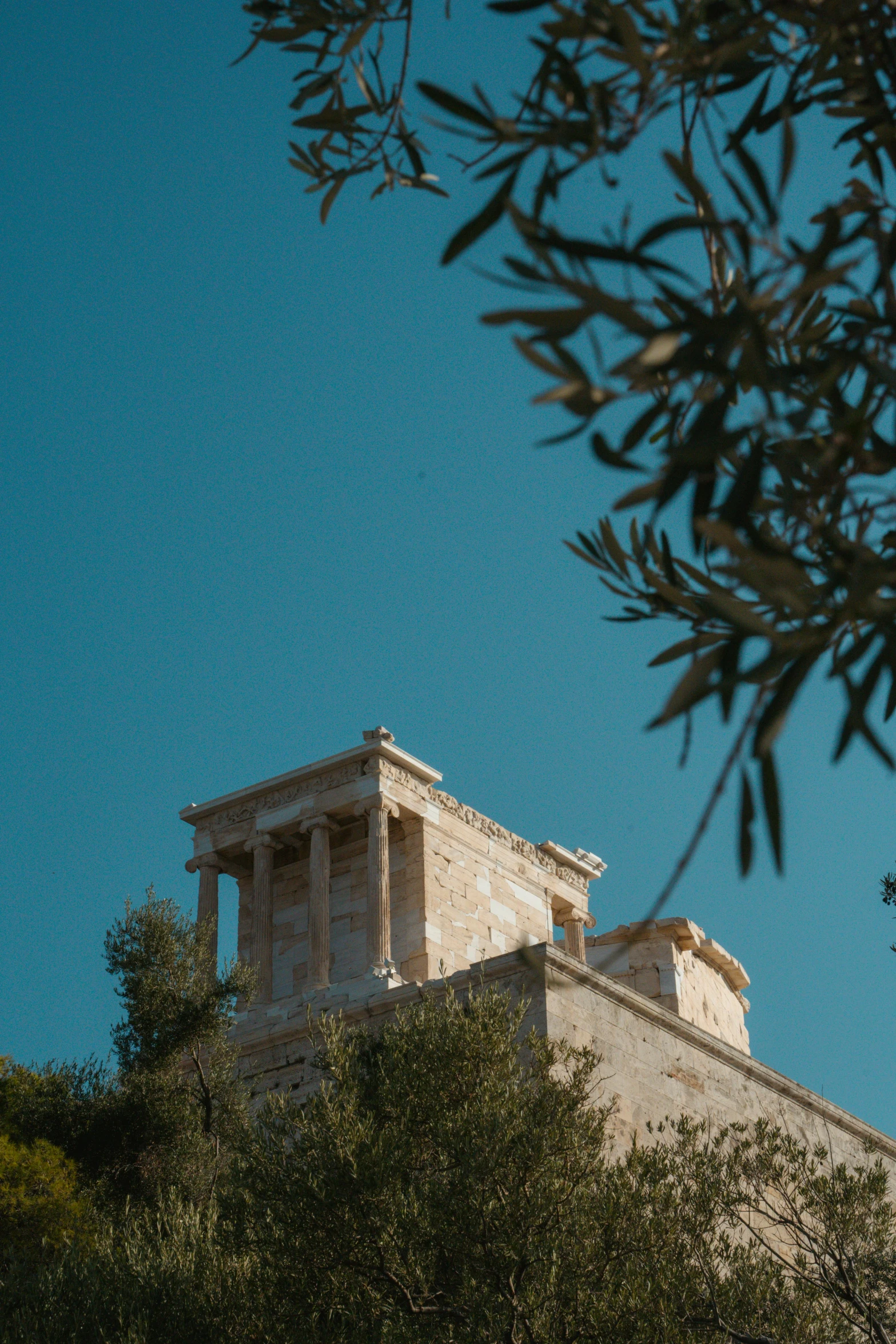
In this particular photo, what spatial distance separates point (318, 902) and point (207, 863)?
2487 mm

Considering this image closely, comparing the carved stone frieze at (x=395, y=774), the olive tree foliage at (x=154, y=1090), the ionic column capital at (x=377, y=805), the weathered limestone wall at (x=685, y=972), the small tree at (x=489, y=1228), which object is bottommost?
the small tree at (x=489, y=1228)

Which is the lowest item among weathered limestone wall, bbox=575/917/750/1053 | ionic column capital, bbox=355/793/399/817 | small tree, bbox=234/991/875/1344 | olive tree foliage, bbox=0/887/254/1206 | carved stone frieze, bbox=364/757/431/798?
small tree, bbox=234/991/875/1344

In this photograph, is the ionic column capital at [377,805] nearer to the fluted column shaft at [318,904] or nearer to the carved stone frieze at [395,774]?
the carved stone frieze at [395,774]

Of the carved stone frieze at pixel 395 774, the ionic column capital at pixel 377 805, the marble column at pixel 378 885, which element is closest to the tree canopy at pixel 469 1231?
the marble column at pixel 378 885

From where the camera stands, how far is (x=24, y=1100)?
1402cm

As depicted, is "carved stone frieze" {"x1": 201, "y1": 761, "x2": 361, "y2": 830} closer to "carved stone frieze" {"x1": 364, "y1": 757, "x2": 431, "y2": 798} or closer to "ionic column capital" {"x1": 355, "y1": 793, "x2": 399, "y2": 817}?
"carved stone frieze" {"x1": 364, "y1": 757, "x2": 431, "y2": 798}

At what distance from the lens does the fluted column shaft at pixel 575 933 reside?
2431 cm

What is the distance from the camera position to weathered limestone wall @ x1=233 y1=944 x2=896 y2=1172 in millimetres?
12398

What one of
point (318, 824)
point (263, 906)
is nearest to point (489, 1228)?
point (318, 824)

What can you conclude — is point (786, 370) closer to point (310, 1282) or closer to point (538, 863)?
point (310, 1282)

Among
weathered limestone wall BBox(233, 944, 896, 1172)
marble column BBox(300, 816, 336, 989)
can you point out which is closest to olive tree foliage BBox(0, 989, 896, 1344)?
weathered limestone wall BBox(233, 944, 896, 1172)

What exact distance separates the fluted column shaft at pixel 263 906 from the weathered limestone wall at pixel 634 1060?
7278mm

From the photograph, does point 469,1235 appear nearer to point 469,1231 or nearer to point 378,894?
point 469,1231

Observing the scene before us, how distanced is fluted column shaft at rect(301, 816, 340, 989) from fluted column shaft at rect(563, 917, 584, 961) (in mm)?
4448
